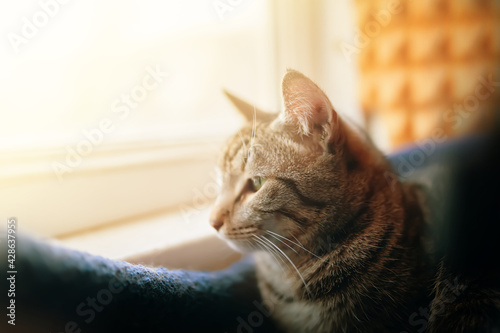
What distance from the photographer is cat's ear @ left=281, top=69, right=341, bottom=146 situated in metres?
0.54

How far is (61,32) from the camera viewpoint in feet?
2.40

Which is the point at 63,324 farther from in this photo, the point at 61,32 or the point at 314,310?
the point at 61,32

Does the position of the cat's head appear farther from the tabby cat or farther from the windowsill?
the windowsill

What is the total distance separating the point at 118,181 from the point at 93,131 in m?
0.13

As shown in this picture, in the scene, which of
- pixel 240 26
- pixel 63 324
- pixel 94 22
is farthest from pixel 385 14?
pixel 63 324

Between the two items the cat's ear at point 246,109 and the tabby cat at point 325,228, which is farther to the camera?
the cat's ear at point 246,109

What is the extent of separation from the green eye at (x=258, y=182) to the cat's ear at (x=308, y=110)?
0.10 meters

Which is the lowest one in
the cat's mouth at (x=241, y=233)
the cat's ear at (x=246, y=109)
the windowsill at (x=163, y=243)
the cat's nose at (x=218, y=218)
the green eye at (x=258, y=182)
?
the windowsill at (x=163, y=243)

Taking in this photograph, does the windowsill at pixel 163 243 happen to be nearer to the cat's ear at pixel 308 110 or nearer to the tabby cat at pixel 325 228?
the tabby cat at pixel 325 228

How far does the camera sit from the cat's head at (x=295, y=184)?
59 cm

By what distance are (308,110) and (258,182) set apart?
15cm

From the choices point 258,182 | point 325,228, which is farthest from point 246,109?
point 325,228

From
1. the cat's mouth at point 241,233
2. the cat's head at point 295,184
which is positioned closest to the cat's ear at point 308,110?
the cat's head at point 295,184

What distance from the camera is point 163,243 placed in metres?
0.68
